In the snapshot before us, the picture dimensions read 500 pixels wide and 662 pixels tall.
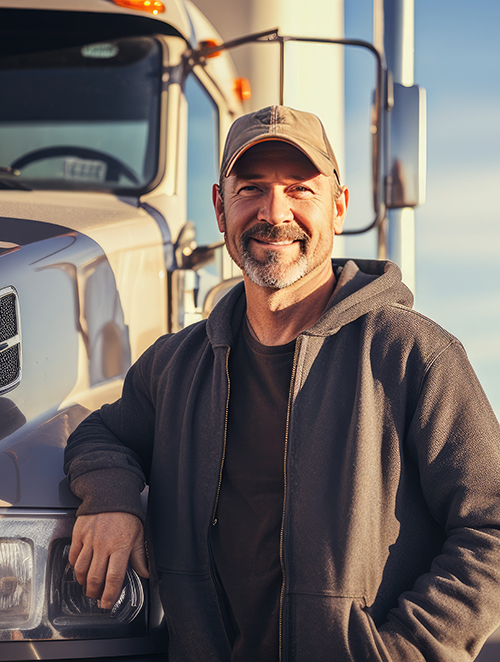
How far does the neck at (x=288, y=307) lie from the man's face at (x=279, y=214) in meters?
0.03

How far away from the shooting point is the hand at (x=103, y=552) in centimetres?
165

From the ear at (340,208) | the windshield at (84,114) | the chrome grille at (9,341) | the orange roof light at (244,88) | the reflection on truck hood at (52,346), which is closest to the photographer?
the reflection on truck hood at (52,346)

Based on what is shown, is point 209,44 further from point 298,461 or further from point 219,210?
point 298,461

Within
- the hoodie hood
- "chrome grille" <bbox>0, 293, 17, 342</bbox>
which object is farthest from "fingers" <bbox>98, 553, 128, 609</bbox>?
"chrome grille" <bbox>0, 293, 17, 342</bbox>

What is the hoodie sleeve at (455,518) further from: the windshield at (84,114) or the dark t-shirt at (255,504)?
the windshield at (84,114)

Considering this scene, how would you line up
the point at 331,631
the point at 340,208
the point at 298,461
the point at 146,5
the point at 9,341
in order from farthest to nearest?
→ the point at 146,5
the point at 340,208
the point at 9,341
the point at 298,461
the point at 331,631

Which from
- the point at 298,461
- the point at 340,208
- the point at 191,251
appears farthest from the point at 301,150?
the point at 191,251

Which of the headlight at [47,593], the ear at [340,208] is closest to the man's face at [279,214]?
the ear at [340,208]

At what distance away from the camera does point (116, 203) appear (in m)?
2.73

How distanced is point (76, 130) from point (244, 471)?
1825mm

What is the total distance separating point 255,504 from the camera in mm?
1707

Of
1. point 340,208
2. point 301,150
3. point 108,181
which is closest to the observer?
point 301,150

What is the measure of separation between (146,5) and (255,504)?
2.03 meters

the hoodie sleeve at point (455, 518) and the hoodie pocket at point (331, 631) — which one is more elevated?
the hoodie sleeve at point (455, 518)
